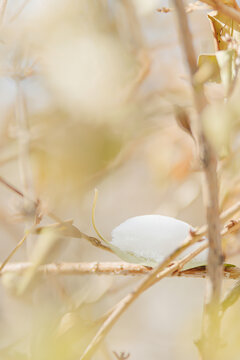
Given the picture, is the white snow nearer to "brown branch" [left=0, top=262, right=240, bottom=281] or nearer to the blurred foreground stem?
"brown branch" [left=0, top=262, right=240, bottom=281]

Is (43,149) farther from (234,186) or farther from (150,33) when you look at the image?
(150,33)

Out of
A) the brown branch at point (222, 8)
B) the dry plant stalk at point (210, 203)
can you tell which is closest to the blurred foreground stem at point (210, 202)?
the dry plant stalk at point (210, 203)

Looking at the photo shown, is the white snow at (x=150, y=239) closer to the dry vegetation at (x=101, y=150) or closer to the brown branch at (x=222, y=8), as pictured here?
the dry vegetation at (x=101, y=150)

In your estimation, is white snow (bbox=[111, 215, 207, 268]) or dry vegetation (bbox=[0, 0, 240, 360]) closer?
dry vegetation (bbox=[0, 0, 240, 360])

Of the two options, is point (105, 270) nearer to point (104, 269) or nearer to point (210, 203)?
point (104, 269)

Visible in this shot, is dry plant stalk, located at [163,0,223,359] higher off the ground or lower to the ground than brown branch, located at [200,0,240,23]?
lower

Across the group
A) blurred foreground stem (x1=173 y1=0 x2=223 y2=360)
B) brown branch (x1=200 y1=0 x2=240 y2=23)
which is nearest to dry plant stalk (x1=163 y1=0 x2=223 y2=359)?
blurred foreground stem (x1=173 y1=0 x2=223 y2=360)

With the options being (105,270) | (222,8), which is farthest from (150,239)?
(222,8)
